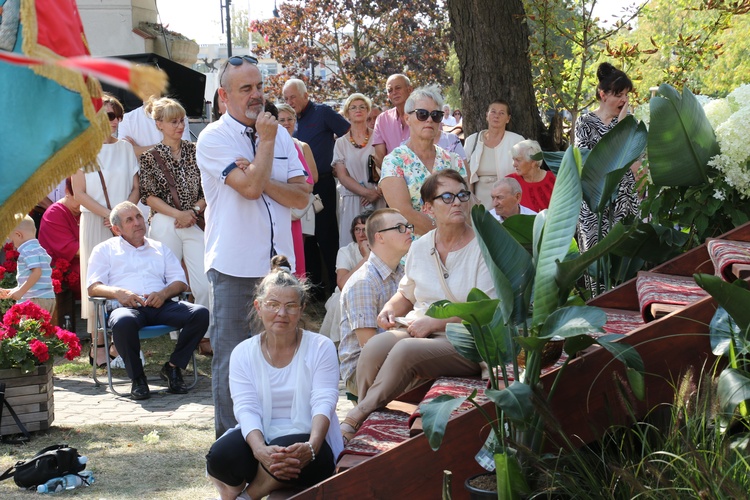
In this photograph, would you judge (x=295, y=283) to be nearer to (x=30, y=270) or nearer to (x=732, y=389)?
(x=732, y=389)

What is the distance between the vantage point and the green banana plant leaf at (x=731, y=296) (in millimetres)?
3342

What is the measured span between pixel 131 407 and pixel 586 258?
5.09m

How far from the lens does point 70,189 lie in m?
9.51

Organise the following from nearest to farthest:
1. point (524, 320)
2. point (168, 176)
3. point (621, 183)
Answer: point (524, 320), point (621, 183), point (168, 176)

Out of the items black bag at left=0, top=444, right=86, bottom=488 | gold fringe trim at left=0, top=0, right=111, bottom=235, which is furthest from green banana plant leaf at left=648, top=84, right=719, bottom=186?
black bag at left=0, top=444, right=86, bottom=488

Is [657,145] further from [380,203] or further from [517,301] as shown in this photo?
[380,203]

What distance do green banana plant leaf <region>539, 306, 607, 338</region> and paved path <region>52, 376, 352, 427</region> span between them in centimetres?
364

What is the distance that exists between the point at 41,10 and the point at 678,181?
336 centimetres

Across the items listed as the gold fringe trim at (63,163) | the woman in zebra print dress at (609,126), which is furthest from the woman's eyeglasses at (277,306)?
the woman in zebra print dress at (609,126)

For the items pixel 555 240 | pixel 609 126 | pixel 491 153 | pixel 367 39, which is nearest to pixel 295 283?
pixel 555 240

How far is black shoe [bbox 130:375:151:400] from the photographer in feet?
25.7

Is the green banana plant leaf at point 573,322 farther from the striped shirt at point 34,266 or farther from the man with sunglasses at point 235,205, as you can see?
the striped shirt at point 34,266

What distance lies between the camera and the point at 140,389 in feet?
25.7

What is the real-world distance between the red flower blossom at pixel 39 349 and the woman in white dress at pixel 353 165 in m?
3.70
